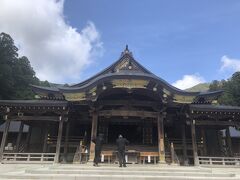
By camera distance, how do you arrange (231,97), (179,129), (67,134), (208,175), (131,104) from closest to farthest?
(208,175) < (131,104) < (67,134) < (179,129) < (231,97)

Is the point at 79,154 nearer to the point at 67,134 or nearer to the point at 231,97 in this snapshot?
the point at 67,134

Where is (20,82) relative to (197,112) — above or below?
above

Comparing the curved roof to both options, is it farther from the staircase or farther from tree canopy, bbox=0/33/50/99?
tree canopy, bbox=0/33/50/99

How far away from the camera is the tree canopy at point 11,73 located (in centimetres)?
3559

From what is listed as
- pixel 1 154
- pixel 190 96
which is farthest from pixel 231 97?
pixel 1 154

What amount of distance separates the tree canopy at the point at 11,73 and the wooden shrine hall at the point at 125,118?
1887 centimetres

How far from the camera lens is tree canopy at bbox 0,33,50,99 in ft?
117

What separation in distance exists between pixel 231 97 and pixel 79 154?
40.6 meters

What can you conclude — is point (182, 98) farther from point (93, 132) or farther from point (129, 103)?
point (93, 132)

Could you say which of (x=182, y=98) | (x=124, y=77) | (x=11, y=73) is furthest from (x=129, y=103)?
(x=11, y=73)

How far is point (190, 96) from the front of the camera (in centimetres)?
1486

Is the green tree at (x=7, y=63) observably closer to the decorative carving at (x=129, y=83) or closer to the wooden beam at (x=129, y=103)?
the wooden beam at (x=129, y=103)

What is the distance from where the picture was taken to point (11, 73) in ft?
120

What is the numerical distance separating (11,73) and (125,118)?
2594 centimetres
